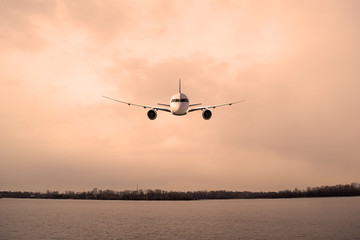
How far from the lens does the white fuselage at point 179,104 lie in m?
61.6

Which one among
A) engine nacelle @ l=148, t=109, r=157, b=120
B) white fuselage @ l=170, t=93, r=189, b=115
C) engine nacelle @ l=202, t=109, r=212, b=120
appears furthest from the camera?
white fuselage @ l=170, t=93, r=189, b=115

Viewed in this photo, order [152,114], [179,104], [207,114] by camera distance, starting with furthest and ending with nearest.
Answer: [179,104]
[152,114]
[207,114]

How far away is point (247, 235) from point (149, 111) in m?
44.9

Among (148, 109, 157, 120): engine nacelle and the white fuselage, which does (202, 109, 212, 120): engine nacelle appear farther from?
(148, 109, 157, 120): engine nacelle

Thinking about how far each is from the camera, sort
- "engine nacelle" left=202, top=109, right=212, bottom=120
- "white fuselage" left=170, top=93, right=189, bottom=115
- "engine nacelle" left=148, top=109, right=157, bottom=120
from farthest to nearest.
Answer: "white fuselage" left=170, top=93, right=189, bottom=115 → "engine nacelle" left=148, top=109, right=157, bottom=120 → "engine nacelle" left=202, top=109, right=212, bottom=120

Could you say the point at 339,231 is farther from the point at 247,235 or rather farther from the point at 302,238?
the point at 247,235

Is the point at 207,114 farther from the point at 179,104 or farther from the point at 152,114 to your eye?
the point at 152,114

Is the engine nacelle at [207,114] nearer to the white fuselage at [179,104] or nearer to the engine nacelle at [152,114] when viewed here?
the white fuselage at [179,104]

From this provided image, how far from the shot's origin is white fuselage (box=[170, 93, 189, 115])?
202 ft

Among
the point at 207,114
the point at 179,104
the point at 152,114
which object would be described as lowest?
the point at 207,114

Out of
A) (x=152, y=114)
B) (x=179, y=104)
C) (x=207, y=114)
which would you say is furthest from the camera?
(x=179, y=104)

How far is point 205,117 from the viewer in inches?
2352

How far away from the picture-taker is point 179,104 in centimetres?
6162

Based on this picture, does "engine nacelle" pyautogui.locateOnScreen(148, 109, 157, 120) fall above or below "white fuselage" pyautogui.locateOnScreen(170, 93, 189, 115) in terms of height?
below
